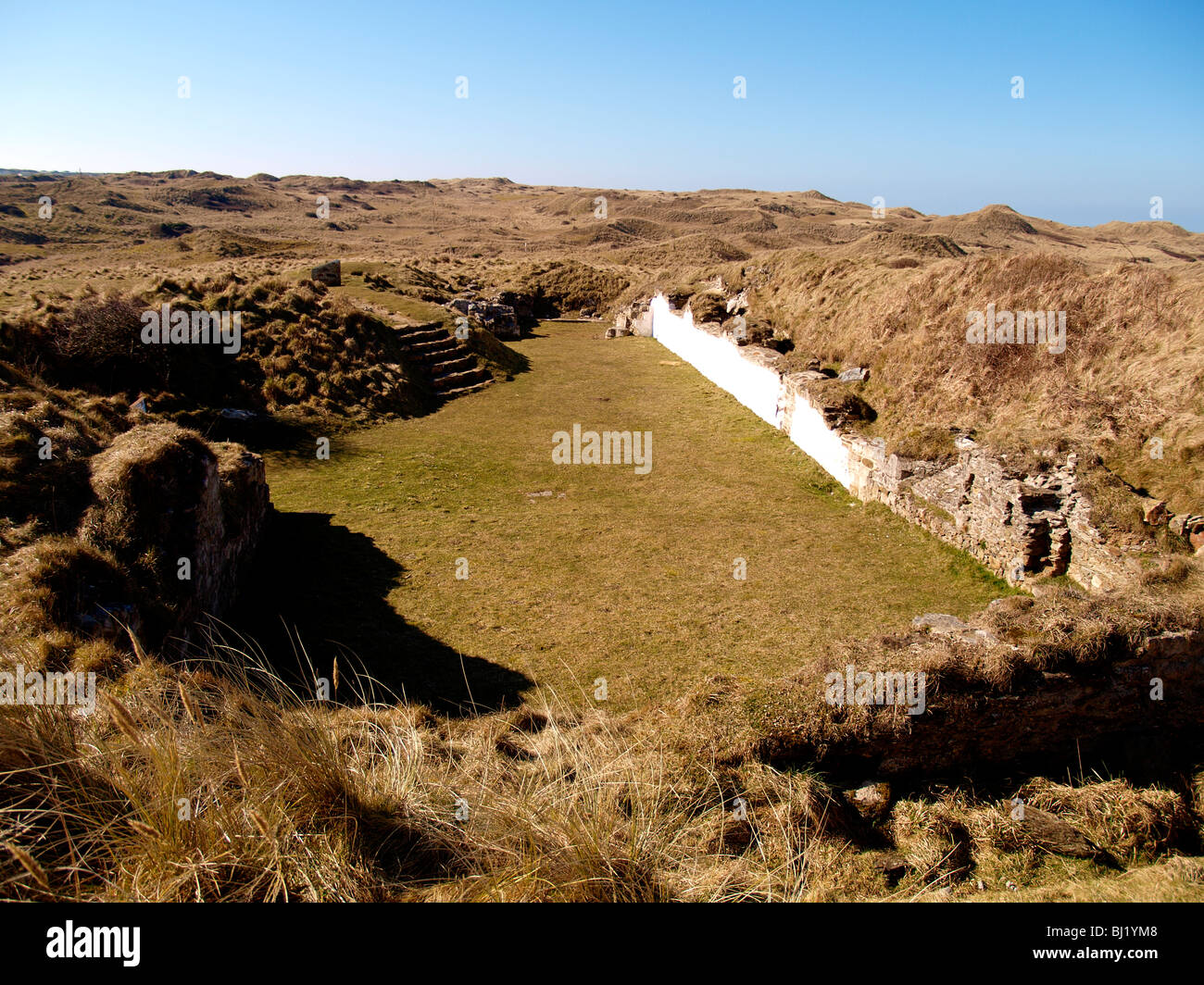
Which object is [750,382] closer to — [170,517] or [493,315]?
[493,315]

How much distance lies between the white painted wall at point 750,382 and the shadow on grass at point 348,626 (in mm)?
8890

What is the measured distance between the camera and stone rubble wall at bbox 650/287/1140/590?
8.45m

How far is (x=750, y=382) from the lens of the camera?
60.3 ft

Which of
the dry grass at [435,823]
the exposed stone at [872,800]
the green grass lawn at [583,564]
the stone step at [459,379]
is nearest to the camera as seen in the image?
the dry grass at [435,823]

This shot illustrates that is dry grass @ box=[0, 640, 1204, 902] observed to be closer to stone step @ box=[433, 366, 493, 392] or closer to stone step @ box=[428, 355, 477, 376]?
stone step @ box=[433, 366, 493, 392]

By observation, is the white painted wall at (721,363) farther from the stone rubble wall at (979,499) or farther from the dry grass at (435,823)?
the dry grass at (435,823)

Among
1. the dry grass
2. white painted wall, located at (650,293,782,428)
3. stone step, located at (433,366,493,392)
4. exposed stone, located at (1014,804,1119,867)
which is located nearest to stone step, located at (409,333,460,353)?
stone step, located at (433,366,493,392)

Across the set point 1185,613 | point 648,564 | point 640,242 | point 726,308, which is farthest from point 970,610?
point 640,242

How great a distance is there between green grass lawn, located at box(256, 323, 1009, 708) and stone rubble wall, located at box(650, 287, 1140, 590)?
379 mm

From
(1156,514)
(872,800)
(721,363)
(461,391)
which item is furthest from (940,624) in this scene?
(461,391)

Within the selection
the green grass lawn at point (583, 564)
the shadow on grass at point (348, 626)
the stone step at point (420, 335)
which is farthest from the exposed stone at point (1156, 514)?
the stone step at point (420, 335)

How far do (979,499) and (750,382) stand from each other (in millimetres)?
9446

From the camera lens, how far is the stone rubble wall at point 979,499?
333 inches
